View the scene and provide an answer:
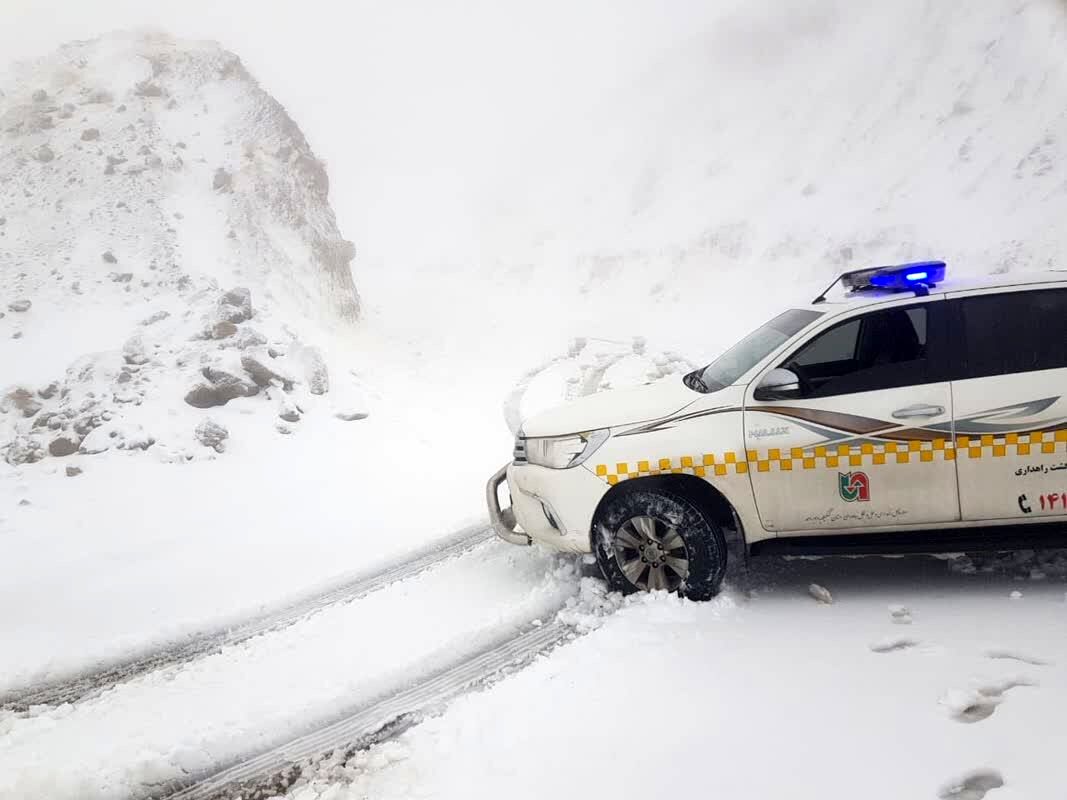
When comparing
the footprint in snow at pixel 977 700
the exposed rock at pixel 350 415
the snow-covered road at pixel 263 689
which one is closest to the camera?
the footprint in snow at pixel 977 700

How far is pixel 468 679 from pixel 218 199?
18.6m

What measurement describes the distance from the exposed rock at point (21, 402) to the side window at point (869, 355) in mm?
11208

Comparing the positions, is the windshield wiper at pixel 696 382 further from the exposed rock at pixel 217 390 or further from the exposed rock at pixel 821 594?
the exposed rock at pixel 217 390

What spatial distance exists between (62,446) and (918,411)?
10502 mm

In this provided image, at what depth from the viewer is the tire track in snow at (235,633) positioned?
13.8 feet

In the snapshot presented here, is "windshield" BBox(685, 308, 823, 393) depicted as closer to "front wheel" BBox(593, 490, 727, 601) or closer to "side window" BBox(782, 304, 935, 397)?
"side window" BBox(782, 304, 935, 397)

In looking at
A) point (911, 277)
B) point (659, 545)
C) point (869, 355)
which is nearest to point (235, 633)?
point (659, 545)

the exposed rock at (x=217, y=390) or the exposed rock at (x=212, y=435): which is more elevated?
the exposed rock at (x=217, y=390)

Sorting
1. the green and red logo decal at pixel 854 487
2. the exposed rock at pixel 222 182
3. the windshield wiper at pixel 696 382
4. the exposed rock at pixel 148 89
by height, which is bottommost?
the green and red logo decal at pixel 854 487

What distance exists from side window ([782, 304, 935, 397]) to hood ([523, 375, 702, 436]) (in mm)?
708

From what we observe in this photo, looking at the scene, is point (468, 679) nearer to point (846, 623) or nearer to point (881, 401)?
point (846, 623)

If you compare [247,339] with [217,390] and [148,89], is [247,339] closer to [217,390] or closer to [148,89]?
[217,390]

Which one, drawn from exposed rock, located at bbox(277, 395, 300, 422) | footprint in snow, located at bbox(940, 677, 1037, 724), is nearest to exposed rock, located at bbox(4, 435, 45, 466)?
exposed rock, located at bbox(277, 395, 300, 422)

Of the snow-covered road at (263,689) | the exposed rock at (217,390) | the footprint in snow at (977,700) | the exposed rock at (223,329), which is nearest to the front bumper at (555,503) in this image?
the snow-covered road at (263,689)
